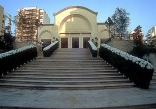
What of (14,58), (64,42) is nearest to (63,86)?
(14,58)

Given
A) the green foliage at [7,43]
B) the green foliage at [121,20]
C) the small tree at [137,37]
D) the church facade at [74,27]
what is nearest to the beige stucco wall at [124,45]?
the small tree at [137,37]

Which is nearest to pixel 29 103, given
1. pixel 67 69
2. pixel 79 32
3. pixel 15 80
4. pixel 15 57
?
pixel 15 80

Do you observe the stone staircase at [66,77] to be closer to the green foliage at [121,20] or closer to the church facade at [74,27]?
the green foliage at [121,20]

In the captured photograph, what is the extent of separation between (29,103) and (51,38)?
2345 centimetres

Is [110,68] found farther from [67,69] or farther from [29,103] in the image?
[29,103]

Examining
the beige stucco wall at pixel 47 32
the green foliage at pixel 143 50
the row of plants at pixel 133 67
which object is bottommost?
the row of plants at pixel 133 67

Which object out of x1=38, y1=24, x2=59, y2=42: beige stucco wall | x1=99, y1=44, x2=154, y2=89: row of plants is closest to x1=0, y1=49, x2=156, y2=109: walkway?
x1=99, y1=44, x2=154, y2=89: row of plants

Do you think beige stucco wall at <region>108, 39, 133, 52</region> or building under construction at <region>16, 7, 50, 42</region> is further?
building under construction at <region>16, 7, 50, 42</region>

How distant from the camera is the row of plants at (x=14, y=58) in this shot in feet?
31.0

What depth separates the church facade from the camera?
27.8 metres

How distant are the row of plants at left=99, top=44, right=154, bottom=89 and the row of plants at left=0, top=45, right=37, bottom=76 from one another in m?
6.72

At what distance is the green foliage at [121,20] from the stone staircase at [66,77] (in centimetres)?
1244

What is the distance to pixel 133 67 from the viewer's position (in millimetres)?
8367

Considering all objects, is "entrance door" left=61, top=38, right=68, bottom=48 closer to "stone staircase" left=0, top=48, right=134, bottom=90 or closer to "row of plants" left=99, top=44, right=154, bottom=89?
"stone staircase" left=0, top=48, right=134, bottom=90
